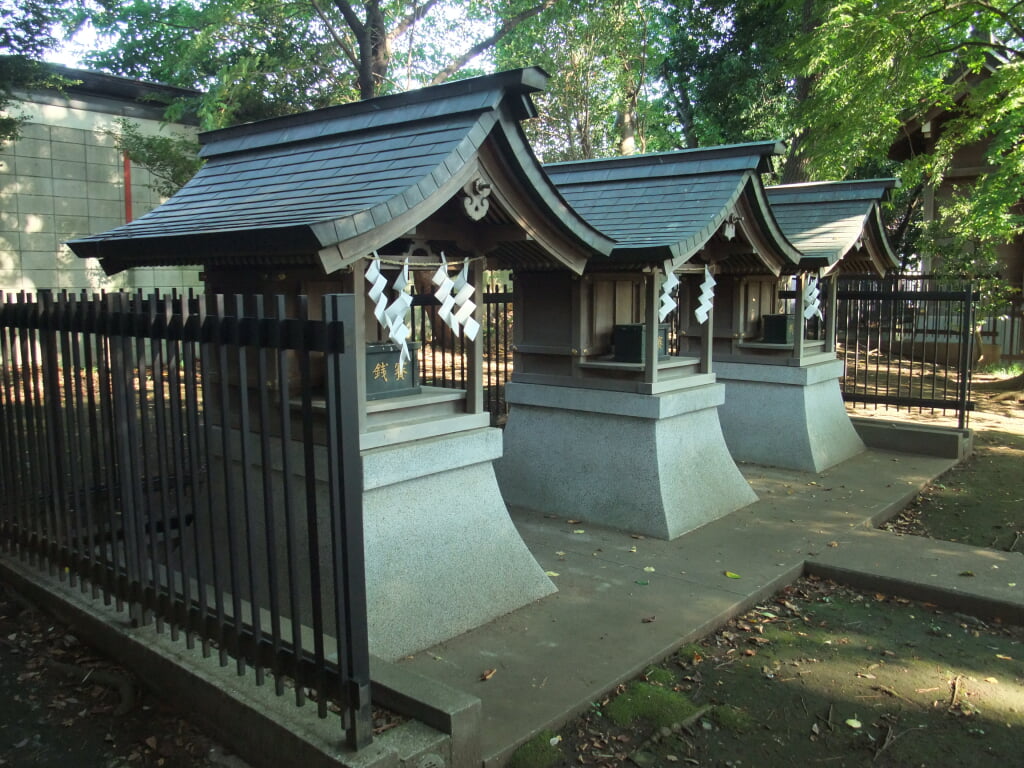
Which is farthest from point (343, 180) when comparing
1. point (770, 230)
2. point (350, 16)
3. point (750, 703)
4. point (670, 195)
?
point (350, 16)

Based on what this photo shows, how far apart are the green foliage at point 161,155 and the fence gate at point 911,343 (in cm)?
1068

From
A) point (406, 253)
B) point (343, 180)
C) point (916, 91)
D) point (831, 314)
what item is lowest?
point (831, 314)

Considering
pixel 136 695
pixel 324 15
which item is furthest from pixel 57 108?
pixel 136 695

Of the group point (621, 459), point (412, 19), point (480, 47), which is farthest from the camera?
point (480, 47)

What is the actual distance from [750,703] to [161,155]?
12.6m

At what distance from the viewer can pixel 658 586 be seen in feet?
19.3

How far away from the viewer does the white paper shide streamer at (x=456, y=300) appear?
16.6 ft

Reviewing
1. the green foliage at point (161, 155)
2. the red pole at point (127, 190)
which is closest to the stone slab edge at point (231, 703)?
the green foliage at point (161, 155)

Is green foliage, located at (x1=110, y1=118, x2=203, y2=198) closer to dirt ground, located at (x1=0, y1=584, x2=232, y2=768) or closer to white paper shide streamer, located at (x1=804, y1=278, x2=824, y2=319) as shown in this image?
white paper shide streamer, located at (x1=804, y1=278, x2=824, y2=319)

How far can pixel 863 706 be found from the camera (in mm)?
4348

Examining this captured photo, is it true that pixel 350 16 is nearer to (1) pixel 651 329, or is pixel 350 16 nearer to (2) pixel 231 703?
(1) pixel 651 329

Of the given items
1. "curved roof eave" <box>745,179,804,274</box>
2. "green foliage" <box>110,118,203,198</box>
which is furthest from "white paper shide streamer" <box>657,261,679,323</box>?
"green foliage" <box>110,118,203,198</box>

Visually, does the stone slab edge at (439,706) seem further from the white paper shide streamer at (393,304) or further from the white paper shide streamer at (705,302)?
the white paper shide streamer at (705,302)

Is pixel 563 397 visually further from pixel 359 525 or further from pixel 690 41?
pixel 690 41
